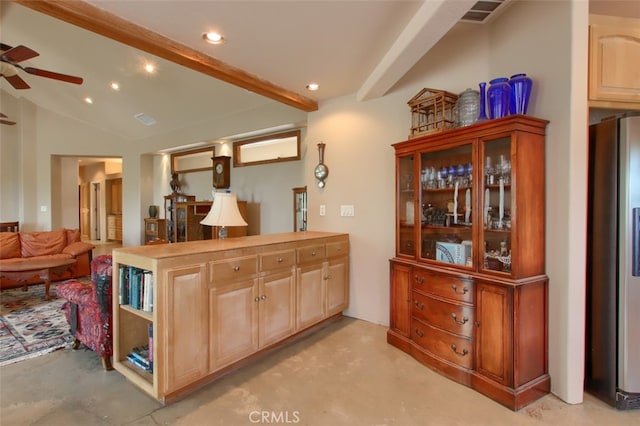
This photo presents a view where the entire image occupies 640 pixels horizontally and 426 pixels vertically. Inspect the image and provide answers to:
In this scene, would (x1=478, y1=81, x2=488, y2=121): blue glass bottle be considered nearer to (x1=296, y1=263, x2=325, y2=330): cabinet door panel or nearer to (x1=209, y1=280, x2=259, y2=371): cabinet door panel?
(x1=296, y1=263, x2=325, y2=330): cabinet door panel

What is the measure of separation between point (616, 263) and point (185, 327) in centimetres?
272

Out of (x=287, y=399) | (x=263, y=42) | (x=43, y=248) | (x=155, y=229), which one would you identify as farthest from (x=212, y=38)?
(x=155, y=229)

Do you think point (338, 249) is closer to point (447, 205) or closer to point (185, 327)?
point (447, 205)

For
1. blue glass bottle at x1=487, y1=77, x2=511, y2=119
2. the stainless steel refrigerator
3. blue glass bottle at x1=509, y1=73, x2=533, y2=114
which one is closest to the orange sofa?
blue glass bottle at x1=487, y1=77, x2=511, y2=119

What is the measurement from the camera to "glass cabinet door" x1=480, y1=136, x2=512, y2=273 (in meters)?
2.11

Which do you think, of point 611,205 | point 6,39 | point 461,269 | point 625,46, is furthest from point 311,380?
point 6,39

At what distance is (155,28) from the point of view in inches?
87.0

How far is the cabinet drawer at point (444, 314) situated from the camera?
7.32 feet

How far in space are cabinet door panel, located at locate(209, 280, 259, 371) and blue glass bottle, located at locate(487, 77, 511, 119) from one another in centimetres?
210

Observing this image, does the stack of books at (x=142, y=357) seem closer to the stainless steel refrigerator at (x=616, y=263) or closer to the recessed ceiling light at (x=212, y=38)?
the recessed ceiling light at (x=212, y=38)

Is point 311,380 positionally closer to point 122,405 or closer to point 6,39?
point 122,405

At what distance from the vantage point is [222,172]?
18.9ft

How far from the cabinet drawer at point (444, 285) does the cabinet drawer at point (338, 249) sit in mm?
916

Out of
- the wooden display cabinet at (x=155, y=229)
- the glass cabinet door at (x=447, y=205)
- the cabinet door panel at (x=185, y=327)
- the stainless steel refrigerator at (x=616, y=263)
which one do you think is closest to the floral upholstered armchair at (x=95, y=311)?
the cabinet door panel at (x=185, y=327)
